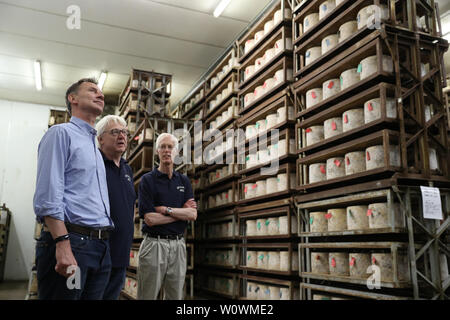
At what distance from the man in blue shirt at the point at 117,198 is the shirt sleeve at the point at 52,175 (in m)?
0.62

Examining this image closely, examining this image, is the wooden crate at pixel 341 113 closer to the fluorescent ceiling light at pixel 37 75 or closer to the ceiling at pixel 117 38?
the ceiling at pixel 117 38

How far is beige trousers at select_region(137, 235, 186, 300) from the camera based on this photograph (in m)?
3.60

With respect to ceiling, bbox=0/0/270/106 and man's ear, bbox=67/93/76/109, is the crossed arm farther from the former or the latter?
ceiling, bbox=0/0/270/106

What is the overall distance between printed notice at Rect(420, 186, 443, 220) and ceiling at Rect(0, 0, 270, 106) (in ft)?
17.7

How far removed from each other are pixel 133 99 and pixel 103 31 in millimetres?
1624

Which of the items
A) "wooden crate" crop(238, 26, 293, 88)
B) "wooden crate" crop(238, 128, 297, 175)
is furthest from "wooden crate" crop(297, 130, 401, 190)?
"wooden crate" crop(238, 26, 293, 88)

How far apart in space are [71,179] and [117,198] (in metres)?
0.57

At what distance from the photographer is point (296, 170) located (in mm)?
5191

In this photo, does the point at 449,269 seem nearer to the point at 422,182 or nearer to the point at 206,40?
the point at 422,182

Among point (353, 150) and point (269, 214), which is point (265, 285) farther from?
point (353, 150)

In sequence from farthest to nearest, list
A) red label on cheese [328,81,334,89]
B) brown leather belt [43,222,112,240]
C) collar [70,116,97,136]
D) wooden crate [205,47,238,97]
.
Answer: wooden crate [205,47,238,97], red label on cheese [328,81,334,89], collar [70,116,97,136], brown leather belt [43,222,112,240]

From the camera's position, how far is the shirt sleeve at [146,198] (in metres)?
3.79

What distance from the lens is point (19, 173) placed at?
43.7ft
